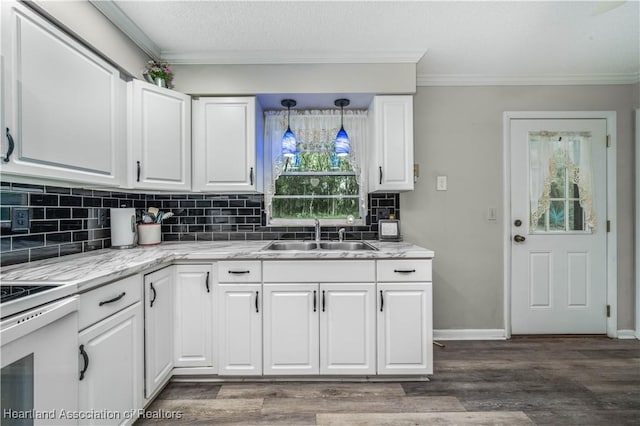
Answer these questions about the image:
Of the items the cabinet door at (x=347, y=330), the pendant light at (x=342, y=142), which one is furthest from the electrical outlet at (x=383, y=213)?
the cabinet door at (x=347, y=330)

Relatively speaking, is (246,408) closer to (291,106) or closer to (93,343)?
(93,343)

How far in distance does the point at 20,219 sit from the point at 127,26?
1367 mm

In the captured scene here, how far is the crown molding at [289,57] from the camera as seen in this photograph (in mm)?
2328

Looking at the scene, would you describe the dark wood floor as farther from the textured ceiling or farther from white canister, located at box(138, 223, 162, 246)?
the textured ceiling

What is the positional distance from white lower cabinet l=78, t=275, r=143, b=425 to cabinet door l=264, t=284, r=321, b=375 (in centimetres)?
75

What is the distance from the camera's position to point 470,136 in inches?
111

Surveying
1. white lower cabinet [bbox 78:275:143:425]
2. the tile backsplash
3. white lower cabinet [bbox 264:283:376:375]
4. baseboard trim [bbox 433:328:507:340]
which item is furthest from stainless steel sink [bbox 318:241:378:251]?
white lower cabinet [bbox 78:275:143:425]

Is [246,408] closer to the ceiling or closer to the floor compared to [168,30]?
closer to the floor

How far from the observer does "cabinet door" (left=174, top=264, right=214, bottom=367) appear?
2.02 metres

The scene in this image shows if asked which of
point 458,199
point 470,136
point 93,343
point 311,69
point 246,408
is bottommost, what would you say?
point 246,408

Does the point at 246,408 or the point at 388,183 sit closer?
the point at 246,408

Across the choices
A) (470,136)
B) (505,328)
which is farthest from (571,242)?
(470,136)

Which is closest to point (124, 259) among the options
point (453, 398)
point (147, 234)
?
point (147, 234)

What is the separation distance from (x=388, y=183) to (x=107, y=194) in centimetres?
219
